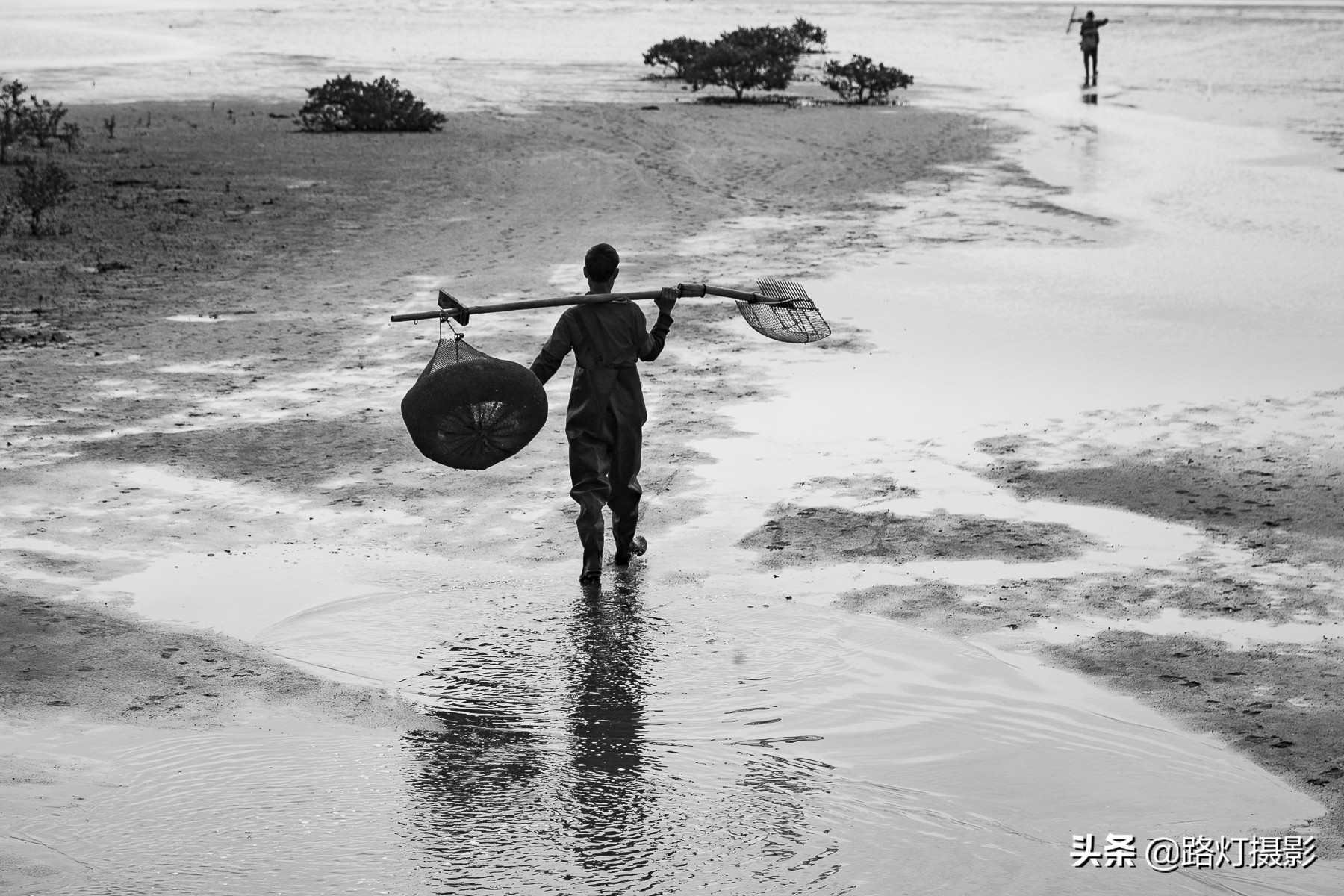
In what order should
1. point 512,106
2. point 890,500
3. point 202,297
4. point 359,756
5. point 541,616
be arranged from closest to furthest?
point 359,756 → point 541,616 → point 890,500 → point 202,297 → point 512,106

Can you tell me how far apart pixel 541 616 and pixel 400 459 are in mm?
2298

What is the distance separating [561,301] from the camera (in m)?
6.21

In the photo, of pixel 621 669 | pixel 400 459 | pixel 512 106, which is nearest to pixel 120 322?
pixel 400 459

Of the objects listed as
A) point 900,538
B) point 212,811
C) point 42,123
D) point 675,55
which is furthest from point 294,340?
point 675,55

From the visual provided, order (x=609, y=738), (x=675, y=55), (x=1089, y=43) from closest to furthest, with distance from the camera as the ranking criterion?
(x=609, y=738)
(x=675, y=55)
(x=1089, y=43)

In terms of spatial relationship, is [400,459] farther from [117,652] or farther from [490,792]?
[490,792]

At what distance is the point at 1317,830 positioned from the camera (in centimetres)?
471

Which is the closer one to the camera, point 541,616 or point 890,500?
point 541,616

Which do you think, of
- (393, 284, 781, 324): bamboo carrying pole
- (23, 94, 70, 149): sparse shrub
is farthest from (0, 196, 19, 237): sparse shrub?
(393, 284, 781, 324): bamboo carrying pole

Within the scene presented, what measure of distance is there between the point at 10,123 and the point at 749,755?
1671 cm

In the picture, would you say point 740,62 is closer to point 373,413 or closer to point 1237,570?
point 373,413

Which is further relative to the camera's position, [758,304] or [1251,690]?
[758,304]

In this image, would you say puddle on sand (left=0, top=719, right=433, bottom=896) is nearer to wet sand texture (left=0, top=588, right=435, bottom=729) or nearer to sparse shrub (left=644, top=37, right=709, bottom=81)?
wet sand texture (left=0, top=588, right=435, bottom=729)

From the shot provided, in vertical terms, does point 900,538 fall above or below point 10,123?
A: below
